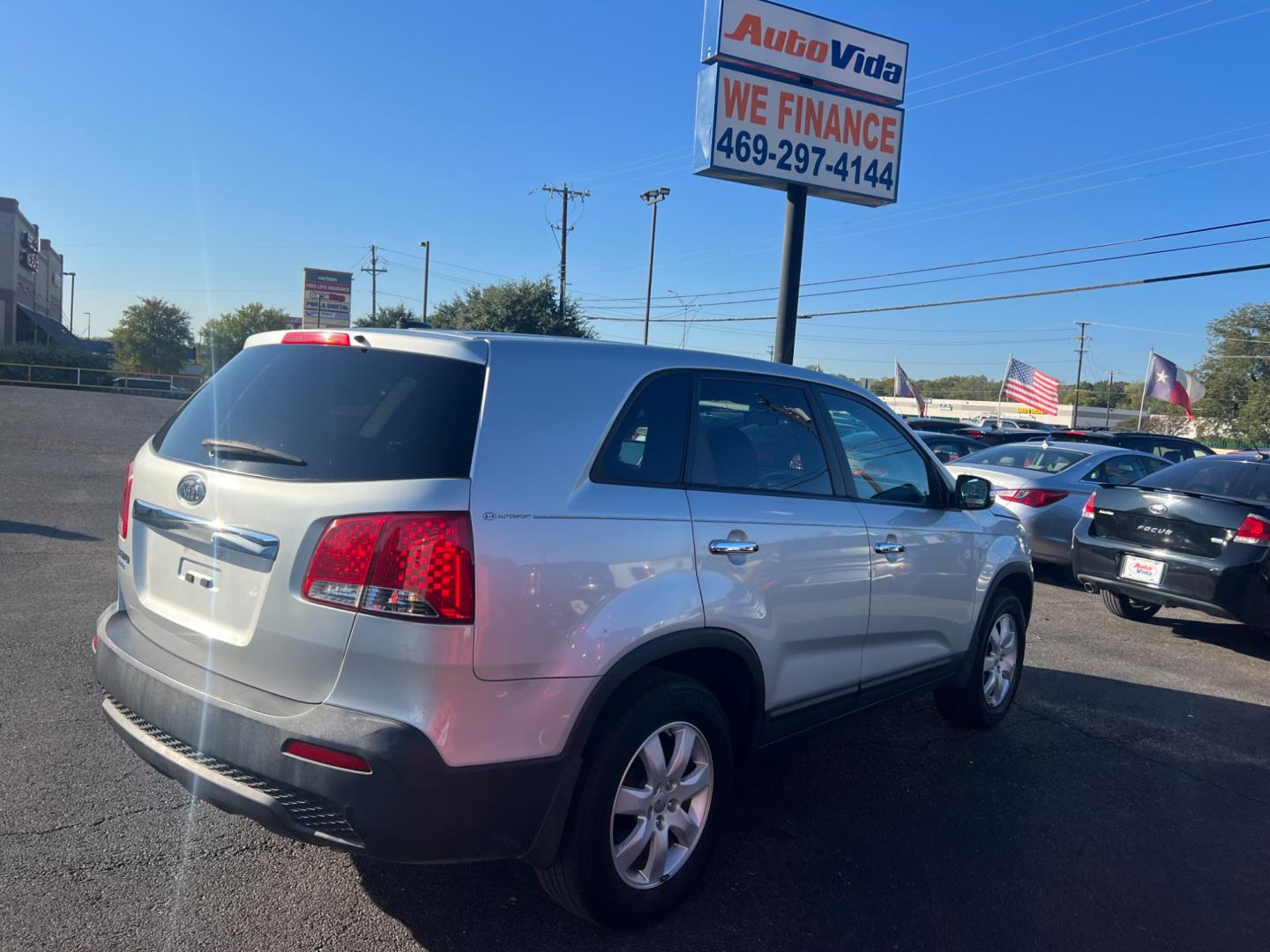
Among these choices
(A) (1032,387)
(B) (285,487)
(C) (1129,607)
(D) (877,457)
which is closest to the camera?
(B) (285,487)

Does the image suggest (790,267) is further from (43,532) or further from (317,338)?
(317,338)

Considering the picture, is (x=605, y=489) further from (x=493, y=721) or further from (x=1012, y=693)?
(x=1012, y=693)

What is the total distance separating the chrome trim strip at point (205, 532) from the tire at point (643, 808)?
1.10 meters

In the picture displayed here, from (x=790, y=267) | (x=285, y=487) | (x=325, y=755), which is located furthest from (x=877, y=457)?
(x=790, y=267)

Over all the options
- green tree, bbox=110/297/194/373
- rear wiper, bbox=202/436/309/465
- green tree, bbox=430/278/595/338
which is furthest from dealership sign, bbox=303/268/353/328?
rear wiper, bbox=202/436/309/465

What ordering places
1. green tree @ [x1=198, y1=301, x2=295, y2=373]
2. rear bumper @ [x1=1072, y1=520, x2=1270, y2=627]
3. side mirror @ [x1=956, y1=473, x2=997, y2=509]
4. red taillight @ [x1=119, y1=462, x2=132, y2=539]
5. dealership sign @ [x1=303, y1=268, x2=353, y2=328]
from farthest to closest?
1. green tree @ [x1=198, y1=301, x2=295, y2=373]
2. dealership sign @ [x1=303, y1=268, x2=353, y2=328]
3. rear bumper @ [x1=1072, y1=520, x2=1270, y2=627]
4. side mirror @ [x1=956, y1=473, x2=997, y2=509]
5. red taillight @ [x1=119, y1=462, x2=132, y2=539]

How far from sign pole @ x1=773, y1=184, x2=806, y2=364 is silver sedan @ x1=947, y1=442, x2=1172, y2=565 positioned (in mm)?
4751

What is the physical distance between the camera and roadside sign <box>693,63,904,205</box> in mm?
14344

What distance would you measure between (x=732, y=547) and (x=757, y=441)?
578mm

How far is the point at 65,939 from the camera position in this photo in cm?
273

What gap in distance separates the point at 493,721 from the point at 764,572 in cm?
121

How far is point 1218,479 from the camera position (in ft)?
25.0

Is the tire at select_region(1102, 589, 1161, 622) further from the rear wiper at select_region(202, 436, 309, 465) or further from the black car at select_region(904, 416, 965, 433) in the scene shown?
the black car at select_region(904, 416, 965, 433)

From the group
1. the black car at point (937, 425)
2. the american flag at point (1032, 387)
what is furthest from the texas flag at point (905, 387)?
the black car at point (937, 425)
